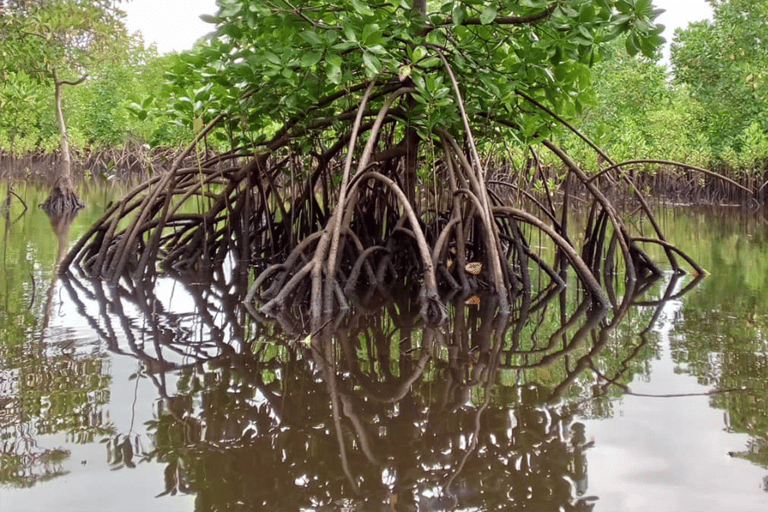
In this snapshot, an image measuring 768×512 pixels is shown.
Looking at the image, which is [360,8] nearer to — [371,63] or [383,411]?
[371,63]

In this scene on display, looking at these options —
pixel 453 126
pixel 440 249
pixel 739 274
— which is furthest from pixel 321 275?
pixel 739 274

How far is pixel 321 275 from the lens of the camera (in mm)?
3697

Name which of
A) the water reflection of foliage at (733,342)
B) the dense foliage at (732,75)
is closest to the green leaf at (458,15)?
the water reflection of foliage at (733,342)

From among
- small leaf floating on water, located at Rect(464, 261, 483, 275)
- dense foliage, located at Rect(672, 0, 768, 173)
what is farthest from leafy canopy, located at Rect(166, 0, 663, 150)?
dense foliage, located at Rect(672, 0, 768, 173)

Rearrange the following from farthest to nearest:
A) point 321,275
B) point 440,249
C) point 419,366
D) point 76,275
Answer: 1. point 76,275
2. point 440,249
3. point 321,275
4. point 419,366

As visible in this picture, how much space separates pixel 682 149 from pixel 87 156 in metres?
25.6

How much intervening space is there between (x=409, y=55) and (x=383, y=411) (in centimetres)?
243

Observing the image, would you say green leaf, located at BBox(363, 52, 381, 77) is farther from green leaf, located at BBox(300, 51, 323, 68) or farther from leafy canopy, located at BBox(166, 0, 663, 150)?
green leaf, located at BBox(300, 51, 323, 68)

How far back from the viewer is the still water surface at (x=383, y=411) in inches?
68.6

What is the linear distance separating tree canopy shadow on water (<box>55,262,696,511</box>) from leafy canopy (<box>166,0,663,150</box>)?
1.29 meters

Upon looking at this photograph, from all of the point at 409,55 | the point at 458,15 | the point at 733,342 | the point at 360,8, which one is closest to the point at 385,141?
the point at 409,55

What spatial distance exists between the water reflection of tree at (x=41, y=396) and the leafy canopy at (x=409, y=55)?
167cm

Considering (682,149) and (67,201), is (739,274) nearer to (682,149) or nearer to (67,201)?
(67,201)

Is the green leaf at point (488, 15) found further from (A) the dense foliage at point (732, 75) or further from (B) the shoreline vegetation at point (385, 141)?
(A) the dense foliage at point (732, 75)
